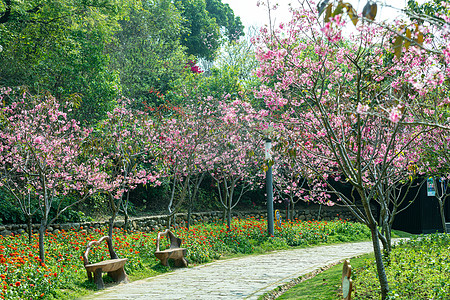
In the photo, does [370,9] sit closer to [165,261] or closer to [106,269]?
[106,269]

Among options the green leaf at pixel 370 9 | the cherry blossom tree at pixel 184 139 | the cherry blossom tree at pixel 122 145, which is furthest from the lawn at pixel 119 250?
the green leaf at pixel 370 9

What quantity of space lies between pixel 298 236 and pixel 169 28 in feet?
49.7

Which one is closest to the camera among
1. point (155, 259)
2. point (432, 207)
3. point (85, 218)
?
point (155, 259)

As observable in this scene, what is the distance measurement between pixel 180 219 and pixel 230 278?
8852 millimetres

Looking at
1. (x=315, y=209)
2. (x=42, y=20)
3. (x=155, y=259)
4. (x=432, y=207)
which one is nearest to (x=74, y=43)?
(x=42, y=20)

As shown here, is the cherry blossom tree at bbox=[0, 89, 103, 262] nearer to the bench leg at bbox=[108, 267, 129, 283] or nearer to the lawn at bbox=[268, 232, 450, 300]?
the bench leg at bbox=[108, 267, 129, 283]

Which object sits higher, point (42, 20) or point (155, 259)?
point (42, 20)

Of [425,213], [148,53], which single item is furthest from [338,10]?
[148,53]

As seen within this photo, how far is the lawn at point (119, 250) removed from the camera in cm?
714

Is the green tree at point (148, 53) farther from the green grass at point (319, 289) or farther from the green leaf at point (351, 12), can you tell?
the green leaf at point (351, 12)

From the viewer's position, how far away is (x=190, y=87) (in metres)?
23.0

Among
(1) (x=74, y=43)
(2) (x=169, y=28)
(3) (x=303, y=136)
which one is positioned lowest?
(3) (x=303, y=136)

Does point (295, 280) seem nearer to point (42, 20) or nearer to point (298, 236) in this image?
point (298, 236)

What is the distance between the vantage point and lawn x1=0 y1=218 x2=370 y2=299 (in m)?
7.14
